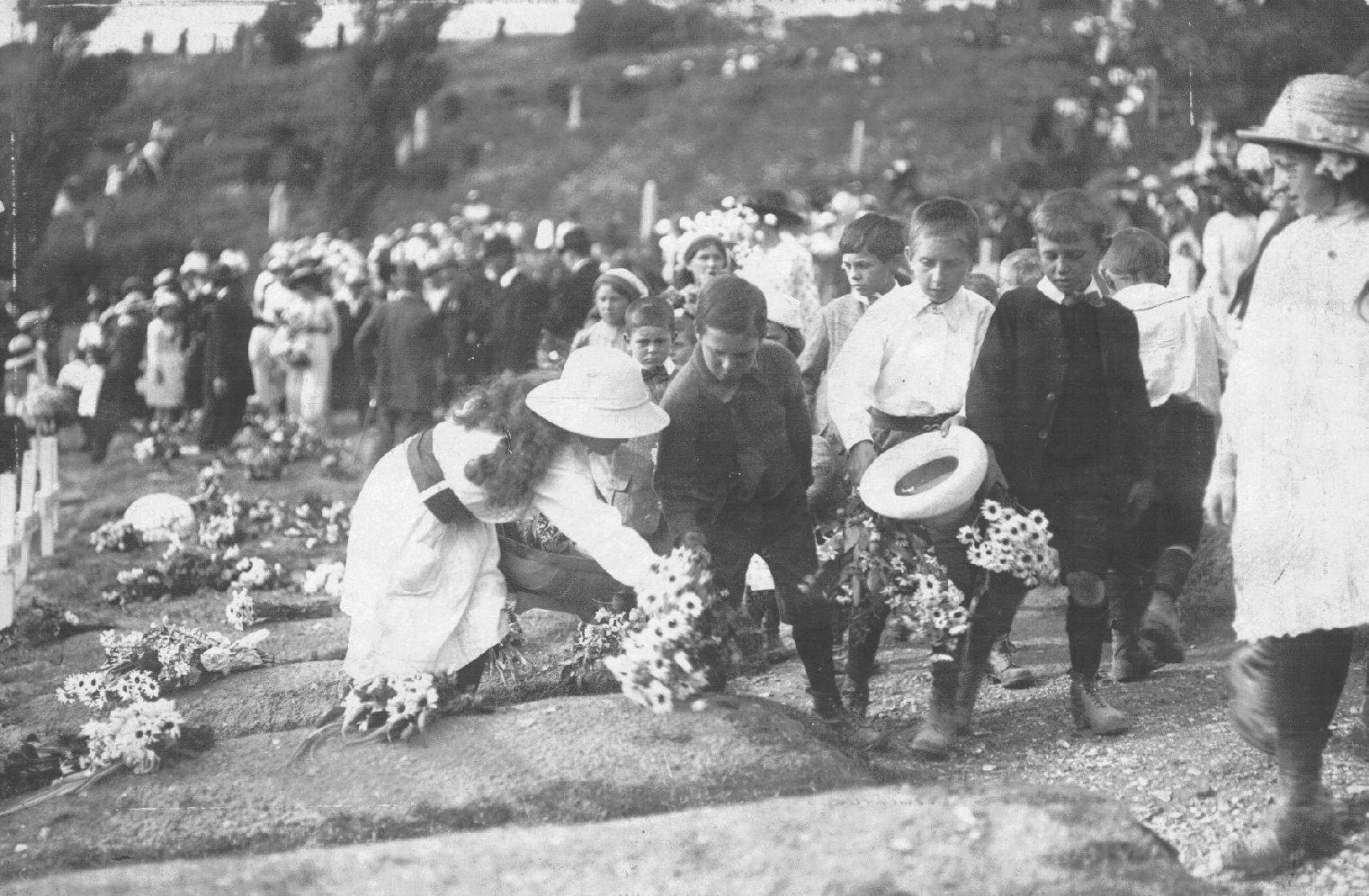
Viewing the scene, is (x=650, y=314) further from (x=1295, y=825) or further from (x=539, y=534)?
(x=1295, y=825)

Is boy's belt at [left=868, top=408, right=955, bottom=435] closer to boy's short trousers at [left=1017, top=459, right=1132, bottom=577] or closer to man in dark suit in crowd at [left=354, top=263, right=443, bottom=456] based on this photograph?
boy's short trousers at [left=1017, top=459, right=1132, bottom=577]

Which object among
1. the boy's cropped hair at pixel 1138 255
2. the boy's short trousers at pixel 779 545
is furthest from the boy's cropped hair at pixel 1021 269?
the boy's short trousers at pixel 779 545

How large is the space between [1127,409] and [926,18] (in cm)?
2258

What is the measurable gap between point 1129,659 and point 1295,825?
1.96 m

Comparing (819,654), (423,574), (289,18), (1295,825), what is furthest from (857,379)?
(289,18)

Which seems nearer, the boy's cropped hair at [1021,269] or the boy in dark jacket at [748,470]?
the boy in dark jacket at [748,470]

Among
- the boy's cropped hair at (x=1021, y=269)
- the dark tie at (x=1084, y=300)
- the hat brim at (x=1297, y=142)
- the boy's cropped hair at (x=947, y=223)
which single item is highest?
the hat brim at (x=1297, y=142)

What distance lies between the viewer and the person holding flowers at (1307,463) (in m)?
3.85

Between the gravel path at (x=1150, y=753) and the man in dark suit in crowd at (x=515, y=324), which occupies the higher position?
the gravel path at (x=1150, y=753)

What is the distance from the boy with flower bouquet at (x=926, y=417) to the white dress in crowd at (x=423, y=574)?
1.11m

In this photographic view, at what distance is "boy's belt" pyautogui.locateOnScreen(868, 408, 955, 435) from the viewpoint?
210 inches

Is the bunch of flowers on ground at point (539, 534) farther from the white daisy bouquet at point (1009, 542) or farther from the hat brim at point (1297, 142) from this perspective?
the hat brim at point (1297, 142)

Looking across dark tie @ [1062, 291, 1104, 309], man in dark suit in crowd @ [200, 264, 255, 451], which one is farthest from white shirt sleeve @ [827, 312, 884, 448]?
man in dark suit in crowd @ [200, 264, 255, 451]

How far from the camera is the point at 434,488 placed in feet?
15.9
